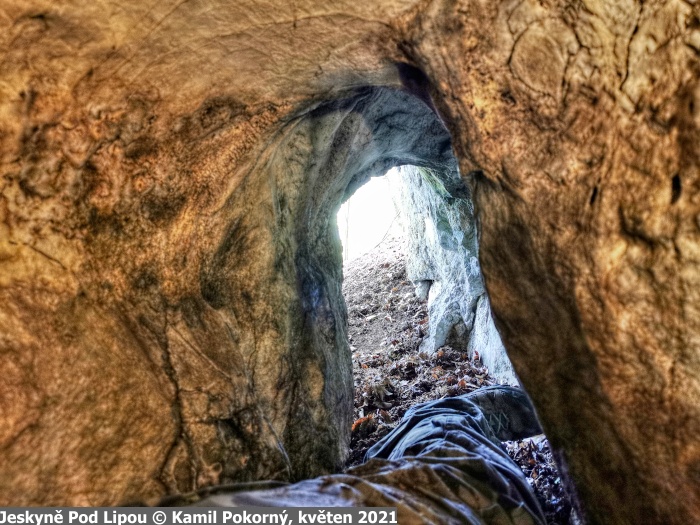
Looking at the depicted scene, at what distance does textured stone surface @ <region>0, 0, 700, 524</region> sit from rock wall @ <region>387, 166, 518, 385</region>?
3.50 m

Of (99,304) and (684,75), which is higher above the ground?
(684,75)

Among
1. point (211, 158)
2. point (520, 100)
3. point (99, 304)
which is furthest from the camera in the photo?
point (211, 158)

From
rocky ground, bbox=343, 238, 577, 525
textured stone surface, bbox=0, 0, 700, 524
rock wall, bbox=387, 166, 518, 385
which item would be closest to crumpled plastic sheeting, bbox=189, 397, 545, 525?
textured stone surface, bbox=0, 0, 700, 524

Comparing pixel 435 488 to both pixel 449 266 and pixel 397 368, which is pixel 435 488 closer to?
pixel 397 368

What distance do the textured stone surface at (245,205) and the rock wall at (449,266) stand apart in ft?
11.5

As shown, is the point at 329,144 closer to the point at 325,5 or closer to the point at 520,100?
the point at 325,5

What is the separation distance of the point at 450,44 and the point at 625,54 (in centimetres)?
67

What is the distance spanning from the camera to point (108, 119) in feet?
6.98

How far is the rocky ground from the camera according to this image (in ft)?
13.5

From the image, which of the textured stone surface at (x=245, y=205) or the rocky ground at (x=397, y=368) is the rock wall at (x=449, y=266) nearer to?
the rocky ground at (x=397, y=368)

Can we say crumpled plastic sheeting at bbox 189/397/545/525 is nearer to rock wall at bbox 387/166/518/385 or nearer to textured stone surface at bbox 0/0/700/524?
textured stone surface at bbox 0/0/700/524

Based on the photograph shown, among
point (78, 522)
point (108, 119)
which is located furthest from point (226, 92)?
point (78, 522)

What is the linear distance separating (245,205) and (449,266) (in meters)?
5.44

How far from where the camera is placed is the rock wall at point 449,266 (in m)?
6.41
